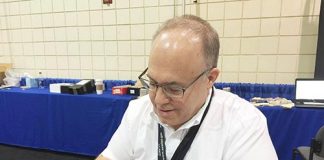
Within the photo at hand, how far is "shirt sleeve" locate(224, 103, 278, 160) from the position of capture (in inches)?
31.4

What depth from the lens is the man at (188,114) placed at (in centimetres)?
76

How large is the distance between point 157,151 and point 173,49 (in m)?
0.44

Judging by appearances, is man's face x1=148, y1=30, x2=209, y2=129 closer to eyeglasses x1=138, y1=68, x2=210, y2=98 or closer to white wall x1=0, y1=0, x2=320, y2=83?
eyeglasses x1=138, y1=68, x2=210, y2=98

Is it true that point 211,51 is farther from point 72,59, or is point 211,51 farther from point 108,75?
point 72,59

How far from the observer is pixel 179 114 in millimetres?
861

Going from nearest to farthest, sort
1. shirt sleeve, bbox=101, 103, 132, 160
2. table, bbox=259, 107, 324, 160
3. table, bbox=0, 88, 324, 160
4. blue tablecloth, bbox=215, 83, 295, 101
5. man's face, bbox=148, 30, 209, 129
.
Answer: man's face, bbox=148, 30, 209, 129, shirt sleeve, bbox=101, 103, 132, 160, table, bbox=259, 107, 324, 160, blue tablecloth, bbox=215, 83, 295, 101, table, bbox=0, 88, 324, 160

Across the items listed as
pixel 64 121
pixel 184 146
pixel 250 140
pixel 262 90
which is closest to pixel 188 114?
pixel 184 146

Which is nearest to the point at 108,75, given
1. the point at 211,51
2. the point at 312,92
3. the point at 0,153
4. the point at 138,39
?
the point at 138,39

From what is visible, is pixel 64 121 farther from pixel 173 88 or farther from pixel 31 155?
pixel 173 88

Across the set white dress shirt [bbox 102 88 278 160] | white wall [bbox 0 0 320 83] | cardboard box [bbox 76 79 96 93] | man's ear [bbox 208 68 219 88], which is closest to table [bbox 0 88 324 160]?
cardboard box [bbox 76 79 96 93]

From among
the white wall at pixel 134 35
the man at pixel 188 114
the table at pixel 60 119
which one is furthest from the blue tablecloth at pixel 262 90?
the man at pixel 188 114

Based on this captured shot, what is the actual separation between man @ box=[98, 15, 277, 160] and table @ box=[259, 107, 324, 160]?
124 centimetres

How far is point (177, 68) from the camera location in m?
0.75

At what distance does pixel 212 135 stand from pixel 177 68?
316 mm
